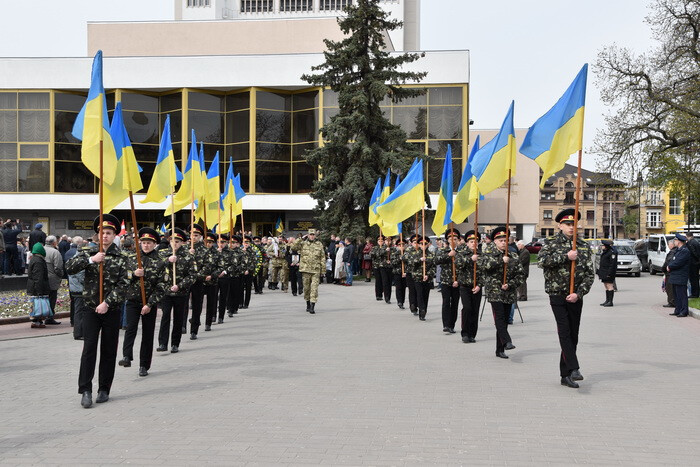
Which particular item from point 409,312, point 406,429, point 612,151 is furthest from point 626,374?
point 612,151

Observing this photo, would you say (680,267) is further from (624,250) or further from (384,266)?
(624,250)

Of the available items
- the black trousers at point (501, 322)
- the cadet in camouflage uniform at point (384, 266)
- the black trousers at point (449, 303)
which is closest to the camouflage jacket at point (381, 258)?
the cadet in camouflage uniform at point (384, 266)

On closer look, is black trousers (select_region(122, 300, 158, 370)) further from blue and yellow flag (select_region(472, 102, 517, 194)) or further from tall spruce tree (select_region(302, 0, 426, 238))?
tall spruce tree (select_region(302, 0, 426, 238))

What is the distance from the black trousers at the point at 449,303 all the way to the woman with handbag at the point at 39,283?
7.97m

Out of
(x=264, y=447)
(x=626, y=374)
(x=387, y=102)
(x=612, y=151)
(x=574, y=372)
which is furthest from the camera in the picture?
(x=387, y=102)

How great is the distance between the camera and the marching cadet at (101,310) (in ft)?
24.5

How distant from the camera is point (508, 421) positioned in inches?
263

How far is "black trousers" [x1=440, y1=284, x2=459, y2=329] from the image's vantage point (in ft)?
43.1

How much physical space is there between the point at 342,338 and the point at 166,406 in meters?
5.74

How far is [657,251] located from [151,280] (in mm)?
33461

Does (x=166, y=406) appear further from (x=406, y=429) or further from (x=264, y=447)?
(x=406, y=429)

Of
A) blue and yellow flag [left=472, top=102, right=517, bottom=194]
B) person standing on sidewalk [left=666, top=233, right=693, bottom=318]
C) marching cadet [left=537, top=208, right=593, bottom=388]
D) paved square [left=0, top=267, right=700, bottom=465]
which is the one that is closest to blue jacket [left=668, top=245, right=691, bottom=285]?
person standing on sidewalk [left=666, top=233, right=693, bottom=318]

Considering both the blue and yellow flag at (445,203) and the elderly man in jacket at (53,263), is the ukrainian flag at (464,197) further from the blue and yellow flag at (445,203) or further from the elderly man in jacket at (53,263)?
the elderly man in jacket at (53,263)

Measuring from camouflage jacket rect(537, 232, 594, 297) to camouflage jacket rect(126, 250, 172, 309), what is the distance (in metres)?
4.95
